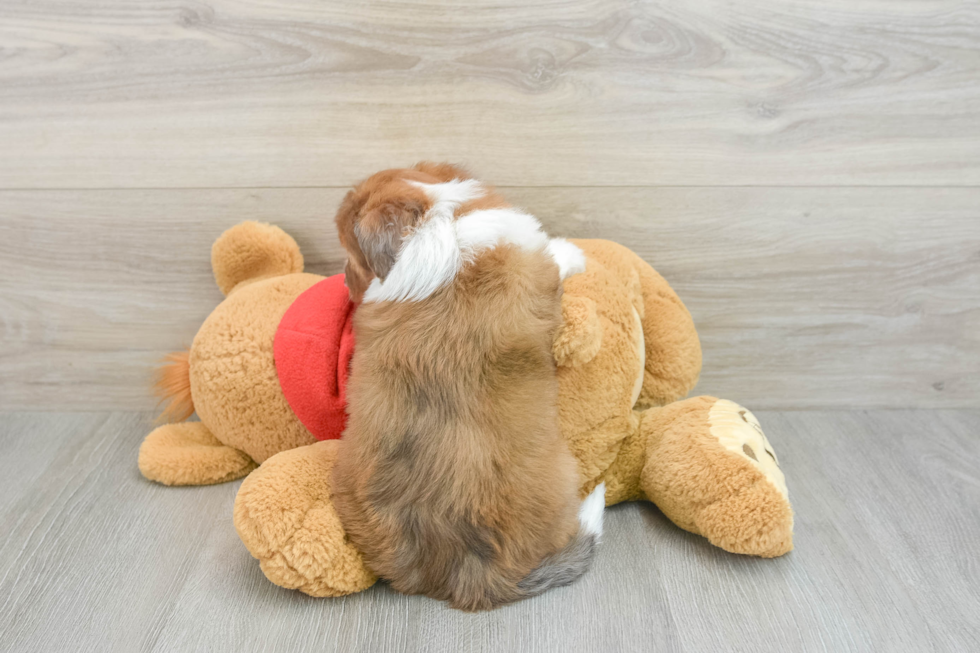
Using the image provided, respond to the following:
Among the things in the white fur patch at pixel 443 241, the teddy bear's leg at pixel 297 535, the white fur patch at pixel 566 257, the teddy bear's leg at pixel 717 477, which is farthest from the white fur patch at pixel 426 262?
the teddy bear's leg at pixel 717 477

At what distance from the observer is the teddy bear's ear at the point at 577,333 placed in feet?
2.32

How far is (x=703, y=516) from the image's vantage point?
30.6 inches

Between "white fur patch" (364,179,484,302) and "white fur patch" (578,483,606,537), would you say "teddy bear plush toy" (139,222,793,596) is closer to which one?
"white fur patch" (578,483,606,537)

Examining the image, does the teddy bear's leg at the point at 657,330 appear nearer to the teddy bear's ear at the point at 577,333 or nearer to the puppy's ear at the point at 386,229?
the teddy bear's ear at the point at 577,333

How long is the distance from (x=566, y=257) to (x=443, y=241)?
160mm

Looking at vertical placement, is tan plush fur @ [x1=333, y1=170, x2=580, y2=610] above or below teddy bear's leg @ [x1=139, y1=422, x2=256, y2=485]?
above

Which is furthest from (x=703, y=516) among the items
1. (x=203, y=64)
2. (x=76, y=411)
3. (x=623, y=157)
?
(x=76, y=411)

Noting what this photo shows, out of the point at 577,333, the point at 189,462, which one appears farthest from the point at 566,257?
the point at 189,462

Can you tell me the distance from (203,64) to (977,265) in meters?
1.15

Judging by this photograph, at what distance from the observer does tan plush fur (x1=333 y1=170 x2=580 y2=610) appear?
67cm

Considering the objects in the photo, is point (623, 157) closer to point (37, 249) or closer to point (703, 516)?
point (703, 516)

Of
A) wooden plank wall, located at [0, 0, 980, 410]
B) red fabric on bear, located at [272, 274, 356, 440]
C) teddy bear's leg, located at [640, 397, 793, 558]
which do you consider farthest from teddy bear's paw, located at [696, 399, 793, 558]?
red fabric on bear, located at [272, 274, 356, 440]

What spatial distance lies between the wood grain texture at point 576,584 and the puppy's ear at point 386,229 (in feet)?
1.20

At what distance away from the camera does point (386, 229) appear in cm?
66
